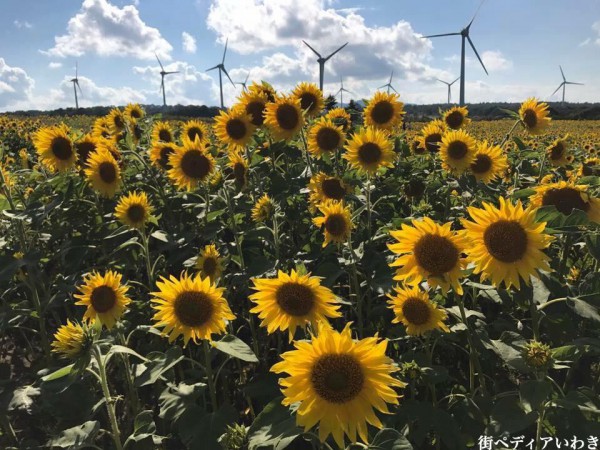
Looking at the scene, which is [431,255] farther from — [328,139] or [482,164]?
[482,164]

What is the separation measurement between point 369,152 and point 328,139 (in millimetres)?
476

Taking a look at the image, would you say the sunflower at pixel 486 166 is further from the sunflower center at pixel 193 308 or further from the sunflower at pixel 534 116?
the sunflower center at pixel 193 308

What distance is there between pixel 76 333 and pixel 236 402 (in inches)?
71.3

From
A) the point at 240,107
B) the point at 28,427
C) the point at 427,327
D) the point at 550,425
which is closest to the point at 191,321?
the point at 427,327

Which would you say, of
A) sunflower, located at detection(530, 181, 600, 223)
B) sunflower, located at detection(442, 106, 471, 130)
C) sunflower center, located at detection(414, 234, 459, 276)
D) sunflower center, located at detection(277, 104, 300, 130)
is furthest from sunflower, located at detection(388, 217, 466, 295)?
sunflower, located at detection(442, 106, 471, 130)


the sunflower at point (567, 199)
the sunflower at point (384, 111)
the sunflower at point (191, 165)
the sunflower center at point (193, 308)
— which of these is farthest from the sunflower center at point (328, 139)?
the sunflower center at point (193, 308)

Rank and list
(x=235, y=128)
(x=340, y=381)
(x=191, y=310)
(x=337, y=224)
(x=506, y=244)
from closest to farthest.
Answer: (x=340, y=381) < (x=506, y=244) < (x=191, y=310) < (x=337, y=224) < (x=235, y=128)

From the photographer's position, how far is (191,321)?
2.54 meters

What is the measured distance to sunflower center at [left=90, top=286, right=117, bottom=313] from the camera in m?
3.08

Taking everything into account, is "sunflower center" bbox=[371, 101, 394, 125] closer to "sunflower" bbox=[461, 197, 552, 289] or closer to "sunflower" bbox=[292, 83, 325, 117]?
"sunflower" bbox=[292, 83, 325, 117]

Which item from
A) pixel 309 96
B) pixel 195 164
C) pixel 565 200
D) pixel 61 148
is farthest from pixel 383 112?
pixel 61 148

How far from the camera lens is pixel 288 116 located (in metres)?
4.78

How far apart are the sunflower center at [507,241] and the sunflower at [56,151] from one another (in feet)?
13.5

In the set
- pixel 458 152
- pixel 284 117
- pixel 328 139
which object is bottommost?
pixel 458 152
